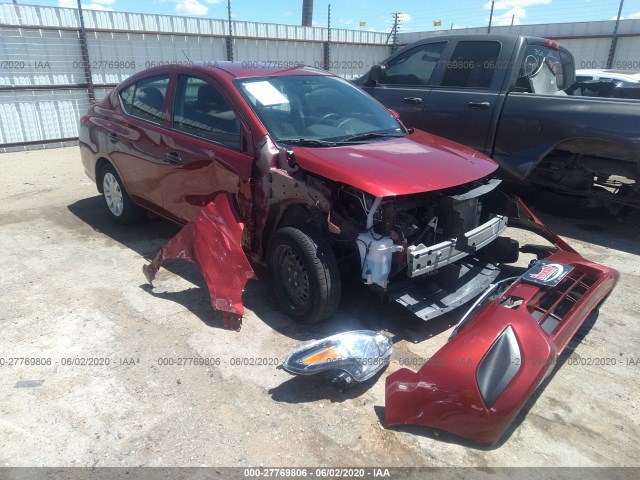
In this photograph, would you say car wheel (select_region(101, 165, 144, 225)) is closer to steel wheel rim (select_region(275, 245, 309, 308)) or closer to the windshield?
the windshield

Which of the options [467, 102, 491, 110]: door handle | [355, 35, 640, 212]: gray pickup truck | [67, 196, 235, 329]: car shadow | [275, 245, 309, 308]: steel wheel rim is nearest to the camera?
[275, 245, 309, 308]: steel wheel rim

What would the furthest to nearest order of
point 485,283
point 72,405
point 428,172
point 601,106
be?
point 601,106 → point 485,283 → point 428,172 → point 72,405

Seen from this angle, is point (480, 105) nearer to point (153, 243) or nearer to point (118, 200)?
point (153, 243)

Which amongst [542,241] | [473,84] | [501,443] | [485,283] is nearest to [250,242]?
[485,283]

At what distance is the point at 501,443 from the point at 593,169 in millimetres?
3832

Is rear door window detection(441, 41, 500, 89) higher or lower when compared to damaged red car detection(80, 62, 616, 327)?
higher

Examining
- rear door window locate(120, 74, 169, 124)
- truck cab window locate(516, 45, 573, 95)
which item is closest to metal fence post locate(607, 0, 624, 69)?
truck cab window locate(516, 45, 573, 95)

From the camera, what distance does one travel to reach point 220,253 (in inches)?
140

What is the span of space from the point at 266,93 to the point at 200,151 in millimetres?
708

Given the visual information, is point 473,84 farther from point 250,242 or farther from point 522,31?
point 522,31

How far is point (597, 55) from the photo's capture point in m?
14.3

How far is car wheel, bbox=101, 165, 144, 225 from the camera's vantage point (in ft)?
17.2

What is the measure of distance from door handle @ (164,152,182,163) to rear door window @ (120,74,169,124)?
1.32 feet

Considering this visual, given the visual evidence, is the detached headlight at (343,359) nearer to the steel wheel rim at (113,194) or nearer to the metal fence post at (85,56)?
the steel wheel rim at (113,194)
